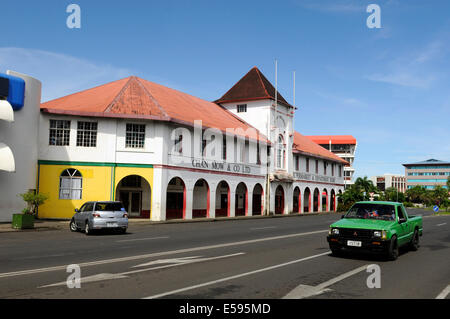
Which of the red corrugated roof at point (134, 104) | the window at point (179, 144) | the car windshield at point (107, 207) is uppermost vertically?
the red corrugated roof at point (134, 104)

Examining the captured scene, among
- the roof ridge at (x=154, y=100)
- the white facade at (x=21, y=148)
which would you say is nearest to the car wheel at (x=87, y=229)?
the white facade at (x=21, y=148)

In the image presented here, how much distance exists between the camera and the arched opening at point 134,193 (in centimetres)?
3359

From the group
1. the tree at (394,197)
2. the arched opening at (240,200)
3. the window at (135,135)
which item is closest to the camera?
the window at (135,135)

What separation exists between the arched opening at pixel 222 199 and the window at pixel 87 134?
1382 centimetres

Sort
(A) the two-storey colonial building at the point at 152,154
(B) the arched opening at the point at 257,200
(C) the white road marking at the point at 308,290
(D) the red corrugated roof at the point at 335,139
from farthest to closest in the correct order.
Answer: (D) the red corrugated roof at the point at 335,139, (B) the arched opening at the point at 257,200, (A) the two-storey colonial building at the point at 152,154, (C) the white road marking at the point at 308,290

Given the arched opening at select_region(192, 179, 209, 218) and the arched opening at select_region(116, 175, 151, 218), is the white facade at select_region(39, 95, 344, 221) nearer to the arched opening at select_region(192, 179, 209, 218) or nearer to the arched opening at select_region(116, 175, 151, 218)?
the arched opening at select_region(192, 179, 209, 218)

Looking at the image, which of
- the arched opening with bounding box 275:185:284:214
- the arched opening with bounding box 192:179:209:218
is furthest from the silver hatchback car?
the arched opening with bounding box 275:185:284:214

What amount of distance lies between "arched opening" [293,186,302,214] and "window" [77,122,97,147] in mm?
28013

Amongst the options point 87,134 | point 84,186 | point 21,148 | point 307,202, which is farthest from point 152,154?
point 307,202

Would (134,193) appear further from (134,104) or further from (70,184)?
(134,104)

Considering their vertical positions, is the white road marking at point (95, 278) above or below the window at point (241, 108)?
below

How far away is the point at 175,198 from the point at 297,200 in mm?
23821

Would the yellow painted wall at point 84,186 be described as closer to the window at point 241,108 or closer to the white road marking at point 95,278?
the window at point 241,108
